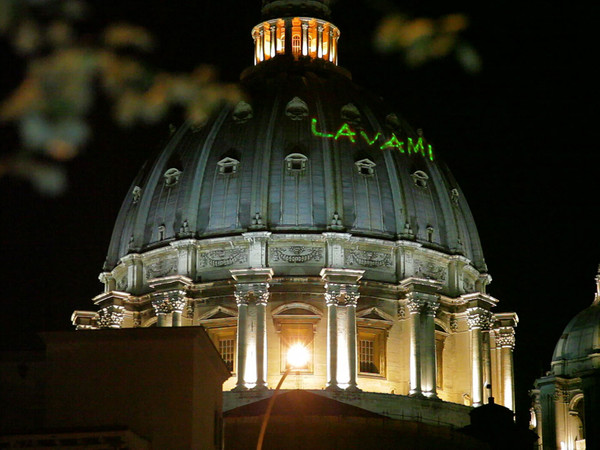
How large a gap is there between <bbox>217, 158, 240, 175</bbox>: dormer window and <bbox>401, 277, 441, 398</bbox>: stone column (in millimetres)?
11310

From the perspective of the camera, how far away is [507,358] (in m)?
98.6

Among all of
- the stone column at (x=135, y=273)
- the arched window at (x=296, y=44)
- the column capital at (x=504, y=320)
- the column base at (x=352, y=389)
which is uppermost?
the arched window at (x=296, y=44)

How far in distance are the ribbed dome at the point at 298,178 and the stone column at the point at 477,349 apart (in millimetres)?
3965

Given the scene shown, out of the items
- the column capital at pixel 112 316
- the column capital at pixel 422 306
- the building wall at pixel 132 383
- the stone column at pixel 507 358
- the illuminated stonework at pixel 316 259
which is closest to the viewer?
the building wall at pixel 132 383

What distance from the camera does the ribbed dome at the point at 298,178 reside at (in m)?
91.3

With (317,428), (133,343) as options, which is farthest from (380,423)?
(133,343)

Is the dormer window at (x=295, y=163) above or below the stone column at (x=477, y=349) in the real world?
above

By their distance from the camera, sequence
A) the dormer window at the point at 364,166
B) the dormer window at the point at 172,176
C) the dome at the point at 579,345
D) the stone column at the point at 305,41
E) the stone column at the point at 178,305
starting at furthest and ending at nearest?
the stone column at the point at 305,41, the dome at the point at 579,345, the dormer window at the point at 172,176, the dormer window at the point at 364,166, the stone column at the point at 178,305

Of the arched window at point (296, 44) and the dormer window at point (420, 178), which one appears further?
the arched window at point (296, 44)

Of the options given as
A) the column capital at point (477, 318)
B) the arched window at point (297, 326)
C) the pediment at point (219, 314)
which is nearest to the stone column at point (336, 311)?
the arched window at point (297, 326)

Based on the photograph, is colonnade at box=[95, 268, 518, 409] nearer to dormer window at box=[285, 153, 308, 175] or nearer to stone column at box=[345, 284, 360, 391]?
stone column at box=[345, 284, 360, 391]

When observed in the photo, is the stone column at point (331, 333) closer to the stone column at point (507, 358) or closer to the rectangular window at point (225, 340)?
the rectangular window at point (225, 340)

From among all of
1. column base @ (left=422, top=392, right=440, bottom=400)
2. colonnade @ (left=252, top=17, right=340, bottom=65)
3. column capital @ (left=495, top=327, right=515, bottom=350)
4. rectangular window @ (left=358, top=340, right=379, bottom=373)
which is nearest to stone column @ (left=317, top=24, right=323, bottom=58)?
colonnade @ (left=252, top=17, right=340, bottom=65)

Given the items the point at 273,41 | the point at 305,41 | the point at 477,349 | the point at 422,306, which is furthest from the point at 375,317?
the point at 273,41
